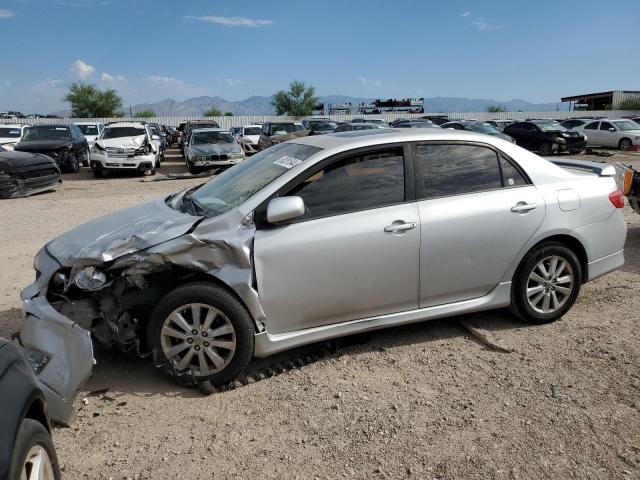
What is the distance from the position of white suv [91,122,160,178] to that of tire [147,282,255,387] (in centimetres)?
1446

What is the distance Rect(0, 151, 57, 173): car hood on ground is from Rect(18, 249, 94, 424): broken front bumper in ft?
34.6

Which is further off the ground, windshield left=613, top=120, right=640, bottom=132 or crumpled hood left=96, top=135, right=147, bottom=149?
crumpled hood left=96, top=135, right=147, bottom=149

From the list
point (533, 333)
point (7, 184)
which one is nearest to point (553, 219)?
point (533, 333)

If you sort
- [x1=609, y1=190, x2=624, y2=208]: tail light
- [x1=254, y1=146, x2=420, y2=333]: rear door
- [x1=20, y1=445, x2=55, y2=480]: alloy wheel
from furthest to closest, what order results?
[x1=609, y1=190, x2=624, y2=208]: tail light
[x1=254, y1=146, x2=420, y2=333]: rear door
[x1=20, y1=445, x2=55, y2=480]: alloy wheel

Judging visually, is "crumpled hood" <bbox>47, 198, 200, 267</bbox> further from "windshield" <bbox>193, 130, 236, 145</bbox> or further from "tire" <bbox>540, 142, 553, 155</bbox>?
"tire" <bbox>540, 142, 553, 155</bbox>

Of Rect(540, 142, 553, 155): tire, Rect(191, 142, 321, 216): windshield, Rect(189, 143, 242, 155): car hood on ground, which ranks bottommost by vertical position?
Rect(540, 142, 553, 155): tire

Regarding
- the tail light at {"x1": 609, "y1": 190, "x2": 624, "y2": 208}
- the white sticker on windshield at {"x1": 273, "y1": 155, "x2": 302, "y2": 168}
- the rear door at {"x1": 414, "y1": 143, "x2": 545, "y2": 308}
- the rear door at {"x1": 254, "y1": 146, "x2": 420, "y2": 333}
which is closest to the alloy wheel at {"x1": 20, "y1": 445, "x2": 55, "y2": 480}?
the rear door at {"x1": 254, "y1": 146, "x2": 420, "y2": 333}

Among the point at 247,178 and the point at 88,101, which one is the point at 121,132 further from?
the point at 88,101

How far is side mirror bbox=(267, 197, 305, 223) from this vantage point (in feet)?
11.5

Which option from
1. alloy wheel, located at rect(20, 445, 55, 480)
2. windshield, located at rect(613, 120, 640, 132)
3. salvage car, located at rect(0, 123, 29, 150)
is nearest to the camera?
alloy wheel, located at rect(20, 445, 55, 480)

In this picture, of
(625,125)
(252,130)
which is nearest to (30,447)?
(252,130)

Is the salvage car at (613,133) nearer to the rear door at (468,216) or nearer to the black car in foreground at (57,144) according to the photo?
the black car in foreground at (57,144)

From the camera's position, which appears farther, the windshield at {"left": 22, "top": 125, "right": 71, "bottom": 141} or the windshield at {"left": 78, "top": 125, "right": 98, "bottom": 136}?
the windshield at {"left": 78, "top": 125, "right": 98, "bottom": 136}

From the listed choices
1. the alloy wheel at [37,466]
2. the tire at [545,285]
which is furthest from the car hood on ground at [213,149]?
the alloy wheel at [37,466]
